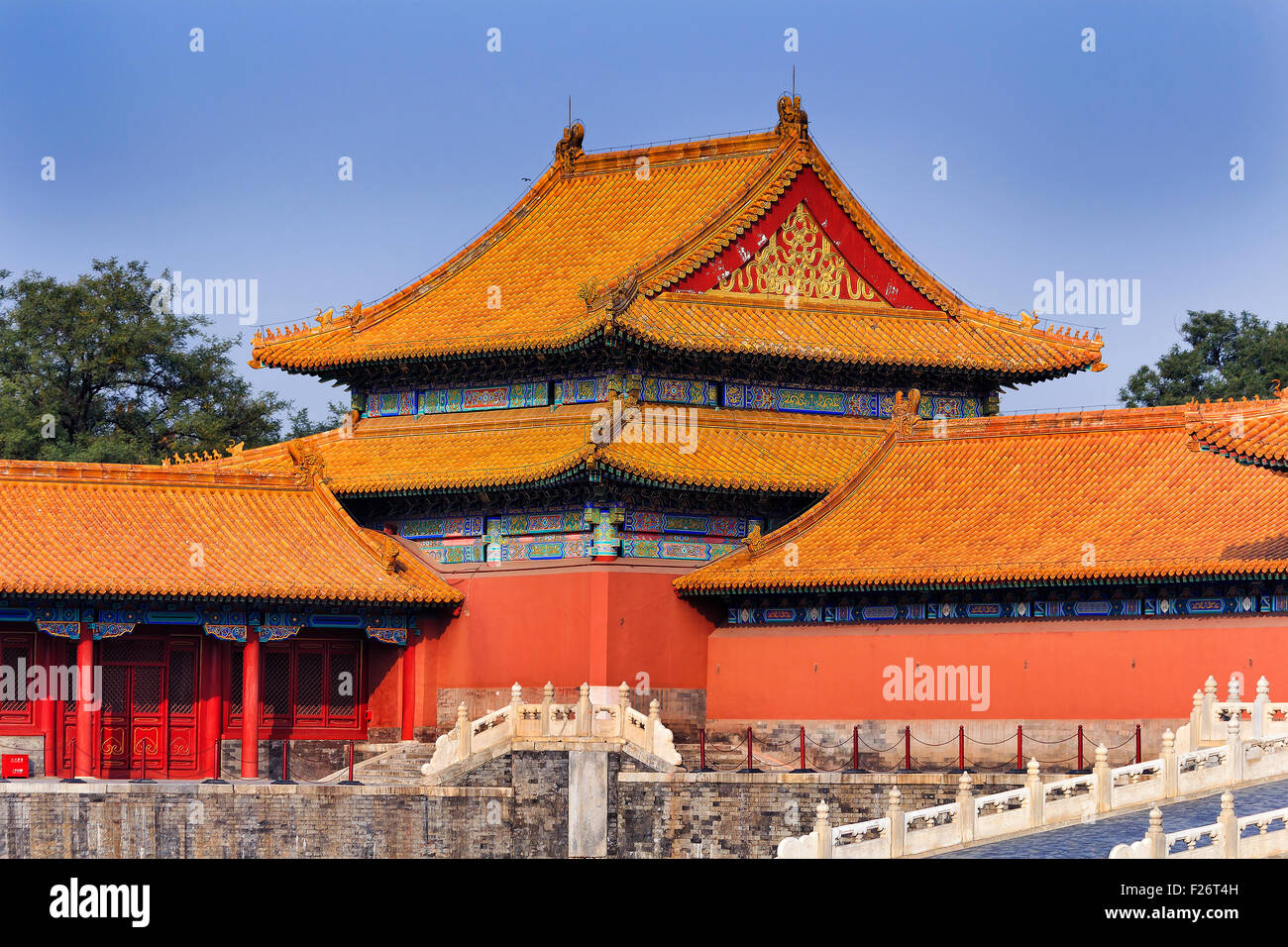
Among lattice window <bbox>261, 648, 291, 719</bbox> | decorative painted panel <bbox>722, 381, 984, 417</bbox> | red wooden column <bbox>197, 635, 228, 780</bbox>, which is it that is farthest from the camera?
decorative painted panel <bbox>722, 381, 984, 417</bbox>

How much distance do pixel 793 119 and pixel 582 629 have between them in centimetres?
1135

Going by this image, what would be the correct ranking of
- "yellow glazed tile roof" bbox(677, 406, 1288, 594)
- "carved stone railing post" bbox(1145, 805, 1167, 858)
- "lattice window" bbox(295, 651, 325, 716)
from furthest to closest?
"lattice window" bbox(295, 651, 325, 716)
"yellow glazed tile roof" bbox(677, 406, 1288, 594)
"carved stone railing post" bbox(1145, 805, 1167, 858)

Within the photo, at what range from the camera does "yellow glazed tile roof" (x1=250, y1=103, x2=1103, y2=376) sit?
155ft

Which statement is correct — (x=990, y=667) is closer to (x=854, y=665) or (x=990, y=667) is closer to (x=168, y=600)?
(x=854, y=665)

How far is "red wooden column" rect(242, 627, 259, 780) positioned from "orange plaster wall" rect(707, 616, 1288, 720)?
26.2 feet

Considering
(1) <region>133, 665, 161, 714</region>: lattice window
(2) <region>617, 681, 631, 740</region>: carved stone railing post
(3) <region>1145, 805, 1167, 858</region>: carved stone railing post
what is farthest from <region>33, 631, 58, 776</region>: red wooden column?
(3) <region>1145, 805, 1167, 858</region>: carved stone railing post

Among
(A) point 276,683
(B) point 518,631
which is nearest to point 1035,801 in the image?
(B) point 518,631

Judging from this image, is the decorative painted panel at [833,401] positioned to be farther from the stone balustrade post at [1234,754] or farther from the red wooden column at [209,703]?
the stone balustrade post at [1234,754]

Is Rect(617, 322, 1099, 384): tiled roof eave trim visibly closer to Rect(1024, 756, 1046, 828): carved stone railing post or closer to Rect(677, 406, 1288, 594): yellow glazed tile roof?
Rect(677, 406, 1288, 594): yellow glazed tile roof

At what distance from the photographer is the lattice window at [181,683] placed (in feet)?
150

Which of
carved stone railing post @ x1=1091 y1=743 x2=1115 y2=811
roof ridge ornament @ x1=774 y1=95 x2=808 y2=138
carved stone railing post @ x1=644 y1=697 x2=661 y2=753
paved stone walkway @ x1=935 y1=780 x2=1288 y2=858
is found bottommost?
paved stone walkway @ x1=935 y1=780 x2=1288 y2=858

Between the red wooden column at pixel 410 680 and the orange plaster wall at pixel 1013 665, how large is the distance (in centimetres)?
558

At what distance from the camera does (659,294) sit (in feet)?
155

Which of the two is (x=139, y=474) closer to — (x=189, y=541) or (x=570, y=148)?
(x=189, y=541)
